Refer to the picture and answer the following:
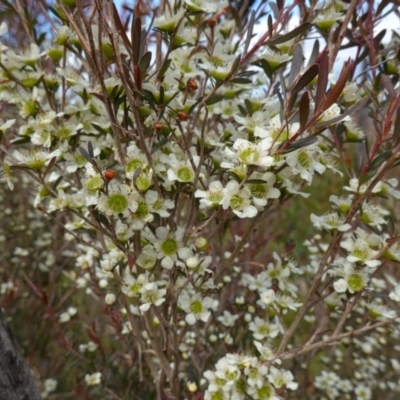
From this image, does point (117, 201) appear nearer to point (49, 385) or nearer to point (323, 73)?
point (323, 73)

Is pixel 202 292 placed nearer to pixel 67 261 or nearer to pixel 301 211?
pixel 67 261

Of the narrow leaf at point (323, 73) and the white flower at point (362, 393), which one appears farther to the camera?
the white flower at point (362, 393)

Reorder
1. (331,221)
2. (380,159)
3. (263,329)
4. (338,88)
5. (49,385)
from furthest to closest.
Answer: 1. (49,385)
2. (263,329)
3. (331,221)
4. (380,159)
5. (338,88)

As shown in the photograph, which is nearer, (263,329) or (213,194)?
(213,194)

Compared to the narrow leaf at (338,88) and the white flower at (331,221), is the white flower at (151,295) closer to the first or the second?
the white flower at (331,221)

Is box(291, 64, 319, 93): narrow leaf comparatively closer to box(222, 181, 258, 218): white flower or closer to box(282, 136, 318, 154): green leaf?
box(282, 136, 318, 154): green leaf

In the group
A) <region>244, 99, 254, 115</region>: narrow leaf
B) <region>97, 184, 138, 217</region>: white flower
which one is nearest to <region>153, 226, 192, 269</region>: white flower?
<region>97, 184, 138, 217</region>: white flower

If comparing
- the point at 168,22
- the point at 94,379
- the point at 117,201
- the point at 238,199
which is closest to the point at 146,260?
the point at 117,201

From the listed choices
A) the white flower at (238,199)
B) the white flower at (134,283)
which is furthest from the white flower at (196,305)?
the white flower at (238,199)

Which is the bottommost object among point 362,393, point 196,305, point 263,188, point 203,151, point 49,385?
point 362,393

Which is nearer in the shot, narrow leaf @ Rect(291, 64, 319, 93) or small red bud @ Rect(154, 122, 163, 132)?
narrow leaf @ Rect(291, 64, 319, 93)

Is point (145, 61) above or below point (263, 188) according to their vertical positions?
above
